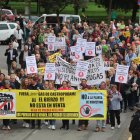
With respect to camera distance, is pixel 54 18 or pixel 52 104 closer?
pixel 52 104

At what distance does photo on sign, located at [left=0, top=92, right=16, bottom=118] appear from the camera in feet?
58.3

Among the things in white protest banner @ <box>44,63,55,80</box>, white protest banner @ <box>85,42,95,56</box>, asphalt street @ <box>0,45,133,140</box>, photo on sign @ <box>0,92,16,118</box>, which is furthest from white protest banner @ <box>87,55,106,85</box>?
white protest banner @ <box>85,42,95,56</box>

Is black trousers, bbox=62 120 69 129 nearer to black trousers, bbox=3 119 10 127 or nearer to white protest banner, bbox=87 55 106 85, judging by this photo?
black trousers, bbox=3 119 10 127

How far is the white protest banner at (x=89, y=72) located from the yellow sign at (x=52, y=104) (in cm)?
183

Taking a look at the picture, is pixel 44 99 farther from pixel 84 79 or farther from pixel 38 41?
pixel 38 41

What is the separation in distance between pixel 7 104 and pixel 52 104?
1.39 meters

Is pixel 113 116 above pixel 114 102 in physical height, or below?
below

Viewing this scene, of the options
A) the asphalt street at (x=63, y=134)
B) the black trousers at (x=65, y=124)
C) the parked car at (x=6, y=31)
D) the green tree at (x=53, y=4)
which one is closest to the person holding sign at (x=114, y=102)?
the asphalt street at (x=63, y=134)

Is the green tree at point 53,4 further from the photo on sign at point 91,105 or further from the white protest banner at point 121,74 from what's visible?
the photo on sign at point 91,105

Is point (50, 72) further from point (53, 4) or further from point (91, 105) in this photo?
point (53, 4)

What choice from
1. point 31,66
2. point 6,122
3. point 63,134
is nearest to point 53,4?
point 31,66

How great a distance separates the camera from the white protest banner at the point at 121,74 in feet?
63.0

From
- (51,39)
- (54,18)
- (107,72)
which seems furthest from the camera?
(54,18)

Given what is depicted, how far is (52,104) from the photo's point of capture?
58.4 ft
